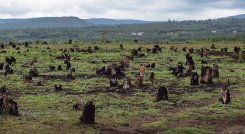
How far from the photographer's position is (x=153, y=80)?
4428cm

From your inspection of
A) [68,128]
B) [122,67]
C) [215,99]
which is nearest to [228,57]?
[122,67]

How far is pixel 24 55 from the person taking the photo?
230 feet

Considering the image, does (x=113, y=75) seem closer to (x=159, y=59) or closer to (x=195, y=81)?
(x=195, y=81)

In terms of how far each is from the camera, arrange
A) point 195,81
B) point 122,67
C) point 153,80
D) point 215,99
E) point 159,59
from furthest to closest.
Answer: point 159,59
point 122,67
point 153,80
point 195,81
point 215,99

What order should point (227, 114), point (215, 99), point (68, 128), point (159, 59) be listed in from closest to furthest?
1. point (68, 128)
2. point (227, 114)
3. point (215, 99)
4. point (159, 59)

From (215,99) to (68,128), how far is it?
13046 millimetres

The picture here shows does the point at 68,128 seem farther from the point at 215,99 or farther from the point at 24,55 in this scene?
the point at 24,55

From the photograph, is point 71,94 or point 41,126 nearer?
point 41,126

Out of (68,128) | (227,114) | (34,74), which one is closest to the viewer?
(68,128)

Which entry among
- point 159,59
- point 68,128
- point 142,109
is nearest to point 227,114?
point 142,109

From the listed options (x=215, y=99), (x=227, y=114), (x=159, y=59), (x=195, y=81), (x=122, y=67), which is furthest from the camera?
(x=159, y=59)

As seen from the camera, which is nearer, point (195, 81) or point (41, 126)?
point (41, 126)

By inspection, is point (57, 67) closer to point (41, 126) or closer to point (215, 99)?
point (215, 99)

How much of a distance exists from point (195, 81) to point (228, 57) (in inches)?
1192
